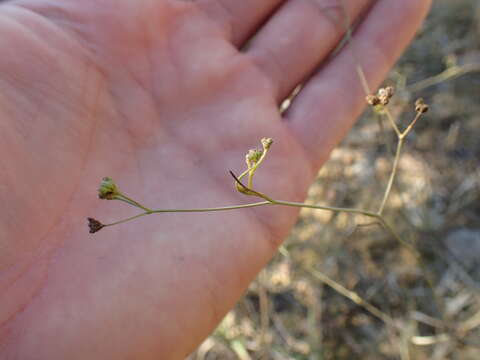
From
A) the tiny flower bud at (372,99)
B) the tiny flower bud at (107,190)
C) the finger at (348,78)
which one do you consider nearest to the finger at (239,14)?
the finger at (348,78)

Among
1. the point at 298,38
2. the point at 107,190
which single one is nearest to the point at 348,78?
the point at 298,38

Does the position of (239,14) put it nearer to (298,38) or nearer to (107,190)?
(298,38)

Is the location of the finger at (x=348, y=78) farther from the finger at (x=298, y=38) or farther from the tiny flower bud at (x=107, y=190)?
the tiny flower bud at (x=107, y=190)

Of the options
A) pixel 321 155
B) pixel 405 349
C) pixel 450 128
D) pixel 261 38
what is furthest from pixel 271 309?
pixel 450 128

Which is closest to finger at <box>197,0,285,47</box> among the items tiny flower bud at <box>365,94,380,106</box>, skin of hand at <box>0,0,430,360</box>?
skin of hand at <box>0,0,430,360</box>

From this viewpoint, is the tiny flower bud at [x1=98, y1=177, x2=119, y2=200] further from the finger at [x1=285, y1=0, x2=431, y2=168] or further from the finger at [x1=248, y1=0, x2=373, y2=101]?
the finger at [x1=248, y1=0, x2=373, y2=101]

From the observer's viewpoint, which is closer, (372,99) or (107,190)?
(107,190)
